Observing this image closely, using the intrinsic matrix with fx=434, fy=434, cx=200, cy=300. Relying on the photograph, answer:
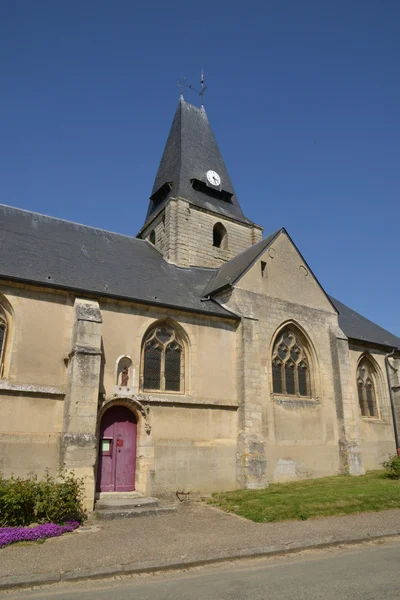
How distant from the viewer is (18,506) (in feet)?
27.7

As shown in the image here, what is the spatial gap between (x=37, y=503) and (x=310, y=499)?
6249 mm

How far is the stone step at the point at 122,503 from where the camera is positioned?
10227mm

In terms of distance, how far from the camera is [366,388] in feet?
61.1

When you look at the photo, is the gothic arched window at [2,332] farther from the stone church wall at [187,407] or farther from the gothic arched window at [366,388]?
the gothic arched window at [366,388]

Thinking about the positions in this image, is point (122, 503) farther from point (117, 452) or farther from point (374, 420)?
point (374, 420)

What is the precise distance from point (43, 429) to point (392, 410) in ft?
48.1

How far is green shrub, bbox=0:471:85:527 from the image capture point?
330 inches

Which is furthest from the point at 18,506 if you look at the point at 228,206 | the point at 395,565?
the point at 228,206

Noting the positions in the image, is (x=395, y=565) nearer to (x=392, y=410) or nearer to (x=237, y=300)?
(x=237, y=300)

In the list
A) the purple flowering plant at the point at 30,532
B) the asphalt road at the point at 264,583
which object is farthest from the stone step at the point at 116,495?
the asphalt road at the point at 264,583

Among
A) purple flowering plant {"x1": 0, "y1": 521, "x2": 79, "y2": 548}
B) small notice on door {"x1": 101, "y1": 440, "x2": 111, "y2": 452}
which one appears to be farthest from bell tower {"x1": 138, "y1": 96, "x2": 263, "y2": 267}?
purple flowering plant {"x1": 0, "y1": 521, "x2": 79, "y2": 548}

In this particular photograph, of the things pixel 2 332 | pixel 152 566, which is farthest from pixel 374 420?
pixel 2 332

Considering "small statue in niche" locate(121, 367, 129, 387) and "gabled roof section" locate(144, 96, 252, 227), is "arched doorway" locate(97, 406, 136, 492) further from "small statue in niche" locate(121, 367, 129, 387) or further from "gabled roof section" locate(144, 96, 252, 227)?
"gabled roof section" locate(144, 96, 252, 227)

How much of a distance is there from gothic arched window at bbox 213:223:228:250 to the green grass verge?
11.6 m
